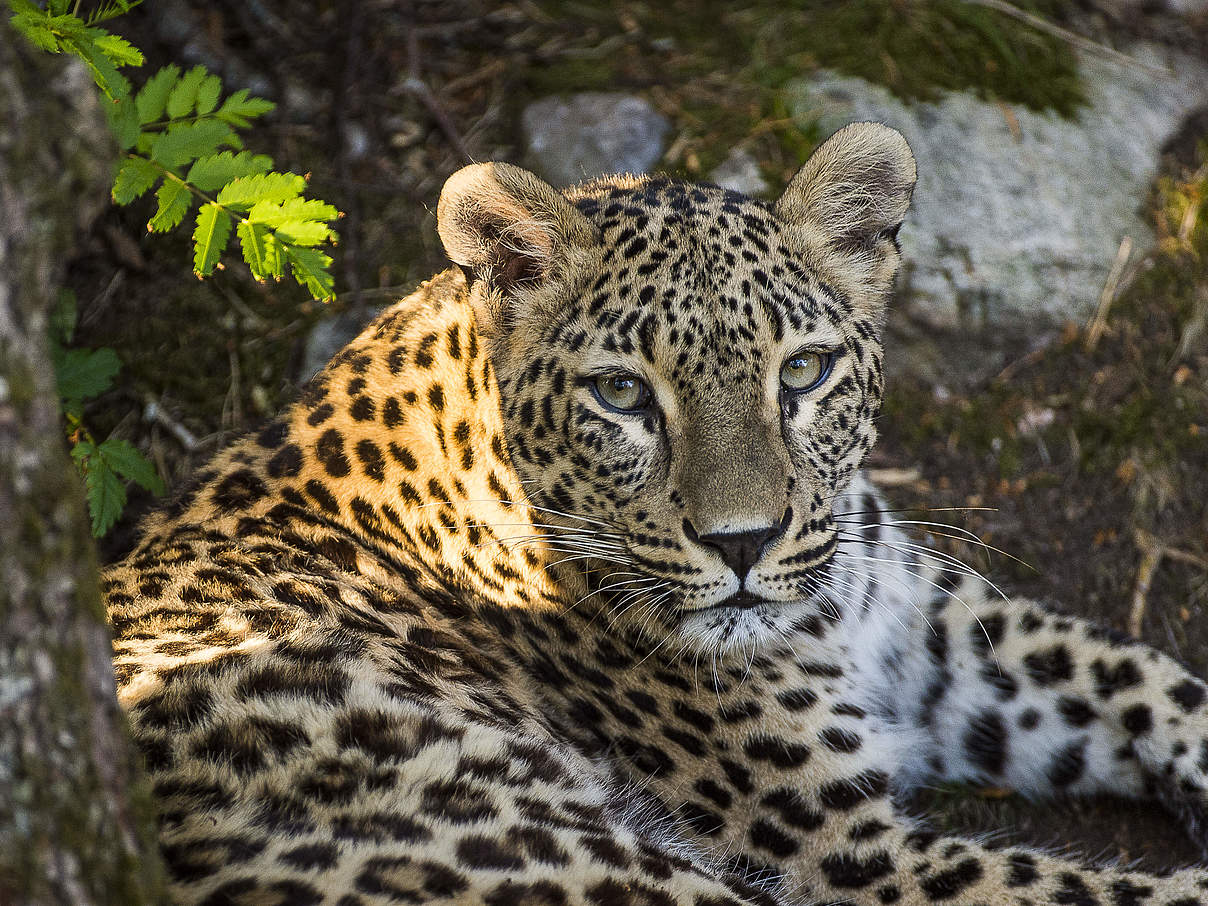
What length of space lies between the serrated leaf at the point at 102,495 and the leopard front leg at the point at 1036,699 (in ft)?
11.6

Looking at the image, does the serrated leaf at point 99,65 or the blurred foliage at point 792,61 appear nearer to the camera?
the serrated leaf at point 99,65

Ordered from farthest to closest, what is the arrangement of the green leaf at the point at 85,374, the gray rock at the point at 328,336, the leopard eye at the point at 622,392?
the gray rock at the point at 328,336 → the green leaf at the point at 85,374 → the leopard eye at the point at 622,392

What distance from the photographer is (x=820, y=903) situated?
14.1ft

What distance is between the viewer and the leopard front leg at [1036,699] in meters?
5.23

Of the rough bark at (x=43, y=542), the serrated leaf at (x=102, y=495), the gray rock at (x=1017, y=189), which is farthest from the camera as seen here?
the gray rock at (x=1017, y=189)

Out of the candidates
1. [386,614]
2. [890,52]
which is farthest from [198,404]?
[890,52]

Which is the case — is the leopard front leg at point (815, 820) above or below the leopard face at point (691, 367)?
below

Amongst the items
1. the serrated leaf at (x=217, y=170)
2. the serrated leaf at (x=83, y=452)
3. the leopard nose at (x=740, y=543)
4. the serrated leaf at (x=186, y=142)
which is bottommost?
the leopard nose at (x=740, y=543)

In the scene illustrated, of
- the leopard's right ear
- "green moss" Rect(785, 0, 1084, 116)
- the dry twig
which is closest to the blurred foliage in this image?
"green moss" Rect(785, 0, 1084, 116)

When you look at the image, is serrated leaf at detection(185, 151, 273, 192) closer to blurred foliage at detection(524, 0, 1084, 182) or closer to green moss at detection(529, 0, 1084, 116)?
blurred foliage at detection(524, 0, 1084, 182)

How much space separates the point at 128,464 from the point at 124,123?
5.82 feet

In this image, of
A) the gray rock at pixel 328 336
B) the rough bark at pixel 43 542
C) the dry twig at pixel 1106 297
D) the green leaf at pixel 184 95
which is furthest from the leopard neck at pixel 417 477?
the dry twig at pixel 1106 297

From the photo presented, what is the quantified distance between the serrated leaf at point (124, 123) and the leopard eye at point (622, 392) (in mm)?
1754

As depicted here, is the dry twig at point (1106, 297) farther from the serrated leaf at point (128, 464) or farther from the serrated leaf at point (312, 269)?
the serrated leaf at point (128, 464)
